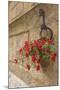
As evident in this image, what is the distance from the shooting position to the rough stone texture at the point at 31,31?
6.37 ft

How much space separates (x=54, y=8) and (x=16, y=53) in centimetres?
60

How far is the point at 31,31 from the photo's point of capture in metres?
1.97

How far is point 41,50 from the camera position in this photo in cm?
199

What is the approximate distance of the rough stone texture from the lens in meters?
1.94

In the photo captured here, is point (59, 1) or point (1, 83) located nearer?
point (1, 83)

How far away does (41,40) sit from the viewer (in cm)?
199

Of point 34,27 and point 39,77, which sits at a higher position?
point 34,27

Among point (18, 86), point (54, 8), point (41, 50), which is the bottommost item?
point (18, 86)

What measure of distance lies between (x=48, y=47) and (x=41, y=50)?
79 millimetres

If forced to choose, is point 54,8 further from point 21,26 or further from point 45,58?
point 45,58

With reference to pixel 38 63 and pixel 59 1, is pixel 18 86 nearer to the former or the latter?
pixel 38 63

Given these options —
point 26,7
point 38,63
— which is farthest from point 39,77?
point 26,7

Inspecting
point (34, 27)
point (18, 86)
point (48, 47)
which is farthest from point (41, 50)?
point (18, 86)

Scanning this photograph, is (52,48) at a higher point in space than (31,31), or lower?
lower
